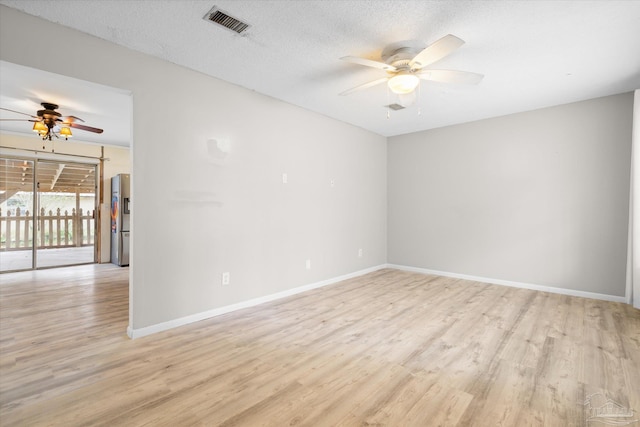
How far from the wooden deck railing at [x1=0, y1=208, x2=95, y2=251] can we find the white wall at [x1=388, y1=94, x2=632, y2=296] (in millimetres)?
7160

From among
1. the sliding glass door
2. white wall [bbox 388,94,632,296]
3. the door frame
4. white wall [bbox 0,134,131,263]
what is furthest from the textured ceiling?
the sliding glass door

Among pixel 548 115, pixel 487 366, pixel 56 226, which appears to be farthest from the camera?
pixel 56 226

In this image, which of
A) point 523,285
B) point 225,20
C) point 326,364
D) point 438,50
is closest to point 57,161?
point 225,20

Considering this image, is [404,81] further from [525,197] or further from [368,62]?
[525,197]

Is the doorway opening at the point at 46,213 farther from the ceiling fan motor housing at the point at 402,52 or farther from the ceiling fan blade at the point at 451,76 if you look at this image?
the ceiling fan blade at the point at 451,76

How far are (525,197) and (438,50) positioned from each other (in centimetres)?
311

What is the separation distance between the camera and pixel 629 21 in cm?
217

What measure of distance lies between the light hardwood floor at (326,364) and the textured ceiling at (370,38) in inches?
101

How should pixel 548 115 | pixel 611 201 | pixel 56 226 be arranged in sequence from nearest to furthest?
pixel 611 201 < pixel 548 115 < pixel 56 226

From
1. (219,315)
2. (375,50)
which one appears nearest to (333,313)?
(219,315)

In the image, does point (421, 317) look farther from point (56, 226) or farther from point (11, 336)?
point (56, 226)

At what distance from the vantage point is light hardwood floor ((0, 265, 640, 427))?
5.40ft

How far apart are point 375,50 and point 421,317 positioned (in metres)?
2.68

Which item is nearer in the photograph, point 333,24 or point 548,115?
point 333,24
